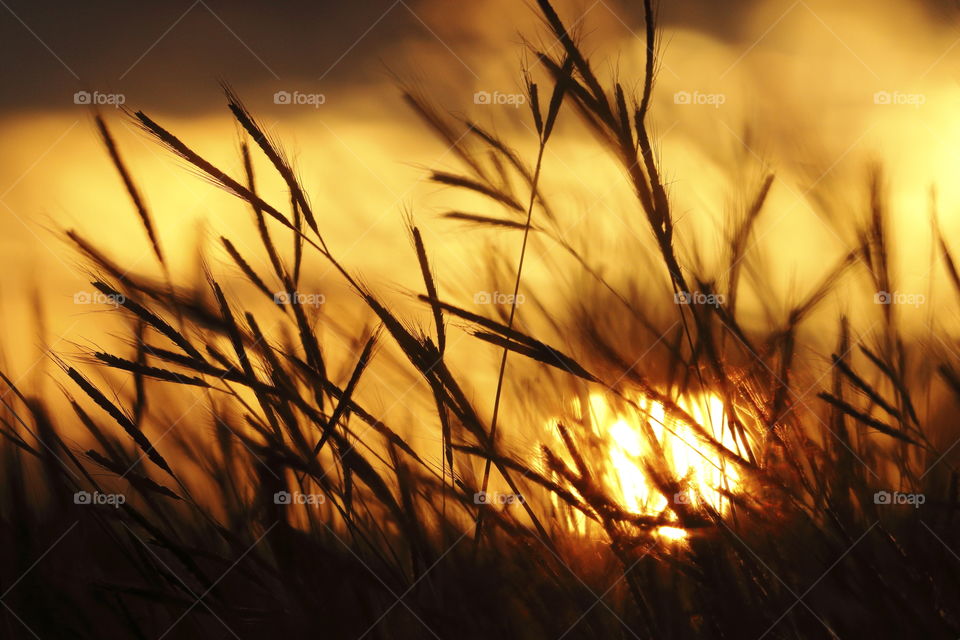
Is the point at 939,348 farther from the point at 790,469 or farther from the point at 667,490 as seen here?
the point at 667,490

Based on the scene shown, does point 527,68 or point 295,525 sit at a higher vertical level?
point 527,68

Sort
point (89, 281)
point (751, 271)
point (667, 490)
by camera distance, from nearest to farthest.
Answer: point (667, 490) → point (751, 271) → point (89, 281)

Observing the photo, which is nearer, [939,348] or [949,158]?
[939,348]

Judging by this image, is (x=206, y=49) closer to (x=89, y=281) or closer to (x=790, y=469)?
(x=89, y=281)

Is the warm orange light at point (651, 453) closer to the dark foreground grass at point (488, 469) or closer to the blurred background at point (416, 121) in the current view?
the dark foreground grass at point (488, 469)

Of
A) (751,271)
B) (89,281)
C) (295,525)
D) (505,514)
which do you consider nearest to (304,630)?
(295,525)

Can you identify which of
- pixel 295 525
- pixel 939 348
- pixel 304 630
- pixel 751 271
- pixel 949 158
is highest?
pixel 949 158

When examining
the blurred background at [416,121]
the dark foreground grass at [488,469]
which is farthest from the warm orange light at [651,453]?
the blurred background at [416,121]

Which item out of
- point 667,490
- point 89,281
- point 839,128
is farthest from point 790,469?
point 89,281

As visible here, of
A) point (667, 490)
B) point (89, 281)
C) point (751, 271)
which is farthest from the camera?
point (89, 281)
